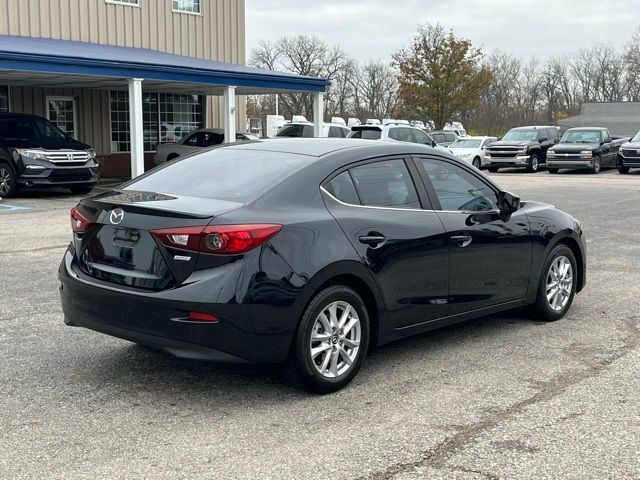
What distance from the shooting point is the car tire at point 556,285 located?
22.0ft

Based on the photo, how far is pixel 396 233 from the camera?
535cm

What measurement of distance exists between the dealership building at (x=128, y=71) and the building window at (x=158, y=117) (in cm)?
3

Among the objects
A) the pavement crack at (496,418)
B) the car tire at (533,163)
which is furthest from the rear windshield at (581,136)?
the pavement crack at (496,418)

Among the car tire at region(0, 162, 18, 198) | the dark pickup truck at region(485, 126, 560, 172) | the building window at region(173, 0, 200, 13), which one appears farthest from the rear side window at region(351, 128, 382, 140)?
the car tire at region(0, 162, 18, 198)

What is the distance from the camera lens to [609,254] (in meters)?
10.6

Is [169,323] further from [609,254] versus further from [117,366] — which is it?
[609,254]

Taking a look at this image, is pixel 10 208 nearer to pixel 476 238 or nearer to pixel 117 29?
pixel 117 29

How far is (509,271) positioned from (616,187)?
18154 millimetres

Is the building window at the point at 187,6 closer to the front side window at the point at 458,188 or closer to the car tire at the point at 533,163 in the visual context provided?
the car tire at the point at 533,163

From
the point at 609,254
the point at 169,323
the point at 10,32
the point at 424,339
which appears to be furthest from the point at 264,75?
the point at 169,323

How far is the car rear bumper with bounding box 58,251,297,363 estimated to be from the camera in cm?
453

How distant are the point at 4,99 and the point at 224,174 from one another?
19259 mm

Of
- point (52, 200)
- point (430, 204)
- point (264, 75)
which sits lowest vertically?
point (52, 200)

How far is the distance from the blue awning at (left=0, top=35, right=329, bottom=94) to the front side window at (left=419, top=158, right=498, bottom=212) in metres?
13.4
